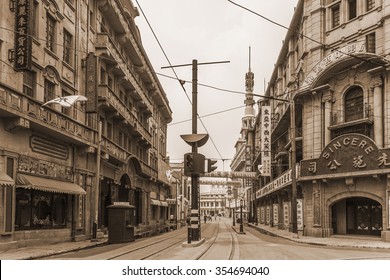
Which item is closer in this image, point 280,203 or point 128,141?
point 128,141

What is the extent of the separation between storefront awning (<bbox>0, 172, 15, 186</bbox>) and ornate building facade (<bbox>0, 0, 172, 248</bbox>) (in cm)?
5

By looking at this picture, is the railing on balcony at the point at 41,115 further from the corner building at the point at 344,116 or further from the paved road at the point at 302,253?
the corner building at the point at 344,116

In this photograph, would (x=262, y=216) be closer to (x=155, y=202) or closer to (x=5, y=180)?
(x=155, y=202)

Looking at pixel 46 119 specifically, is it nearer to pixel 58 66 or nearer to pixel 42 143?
pixel 42 143

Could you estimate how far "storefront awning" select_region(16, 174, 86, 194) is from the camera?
71.2 feet

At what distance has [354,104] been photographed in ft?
109

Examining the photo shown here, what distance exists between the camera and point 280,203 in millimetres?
51719

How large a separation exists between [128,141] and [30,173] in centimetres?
1979

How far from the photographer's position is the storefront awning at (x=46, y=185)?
2170 cm

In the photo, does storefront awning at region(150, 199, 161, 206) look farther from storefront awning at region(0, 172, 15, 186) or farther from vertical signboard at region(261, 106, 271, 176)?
storefront awning at region(0, 172, 15, 186)

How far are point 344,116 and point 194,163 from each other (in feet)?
54.4

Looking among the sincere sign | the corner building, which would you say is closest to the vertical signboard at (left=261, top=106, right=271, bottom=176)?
the corner building

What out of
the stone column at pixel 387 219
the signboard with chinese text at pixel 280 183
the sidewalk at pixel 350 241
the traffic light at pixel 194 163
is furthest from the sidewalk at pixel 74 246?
the signboard with chinese text at pixel 280 183
